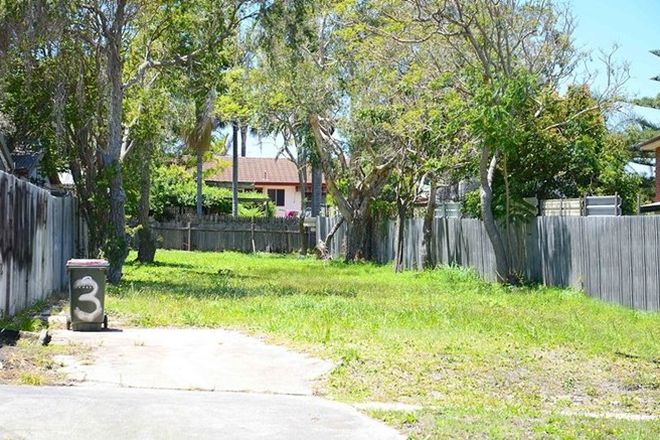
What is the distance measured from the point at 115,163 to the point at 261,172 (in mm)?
56083

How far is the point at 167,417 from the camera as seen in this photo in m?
8.19

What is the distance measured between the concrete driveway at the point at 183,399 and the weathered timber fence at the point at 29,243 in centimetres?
167

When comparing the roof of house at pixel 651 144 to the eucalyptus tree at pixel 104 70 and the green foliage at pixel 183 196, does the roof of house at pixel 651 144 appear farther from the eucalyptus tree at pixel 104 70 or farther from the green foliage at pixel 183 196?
the green foliage at pixel 183 196

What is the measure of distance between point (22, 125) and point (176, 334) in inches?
625

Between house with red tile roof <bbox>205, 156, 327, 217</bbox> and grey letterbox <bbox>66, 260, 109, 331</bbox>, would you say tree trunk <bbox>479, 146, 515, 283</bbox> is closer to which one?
grey letterbox <bbox>66, 260, 109, 331</bbox>

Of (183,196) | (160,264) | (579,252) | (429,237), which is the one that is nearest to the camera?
(579,252)

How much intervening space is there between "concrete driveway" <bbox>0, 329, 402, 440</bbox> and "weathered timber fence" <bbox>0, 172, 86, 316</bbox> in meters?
1.67

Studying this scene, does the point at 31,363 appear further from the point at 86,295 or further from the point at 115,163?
the point at 115,163

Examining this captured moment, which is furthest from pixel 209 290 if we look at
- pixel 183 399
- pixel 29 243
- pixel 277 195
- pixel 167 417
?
pixel 277 195

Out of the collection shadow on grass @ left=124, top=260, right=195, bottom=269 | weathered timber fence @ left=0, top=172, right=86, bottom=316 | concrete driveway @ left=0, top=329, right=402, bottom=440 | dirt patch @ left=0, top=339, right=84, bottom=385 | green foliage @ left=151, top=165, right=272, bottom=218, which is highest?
green foliage @ left=151, top=165, right=272, bottom=218

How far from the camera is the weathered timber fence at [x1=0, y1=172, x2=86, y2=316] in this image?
14141mm

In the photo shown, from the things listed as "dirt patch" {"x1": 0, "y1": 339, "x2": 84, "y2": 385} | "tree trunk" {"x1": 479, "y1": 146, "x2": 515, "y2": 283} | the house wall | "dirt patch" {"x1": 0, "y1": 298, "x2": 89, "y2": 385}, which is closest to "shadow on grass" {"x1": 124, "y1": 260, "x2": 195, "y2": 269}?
"tree trunk" {"x1": 479, "y1": 146, "x2": 515, "y2": 283}

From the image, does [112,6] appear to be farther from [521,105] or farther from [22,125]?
[521,105]

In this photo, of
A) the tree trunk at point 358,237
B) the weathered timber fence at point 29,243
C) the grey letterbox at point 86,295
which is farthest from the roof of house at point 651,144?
the grey letterbox at point 86,295
